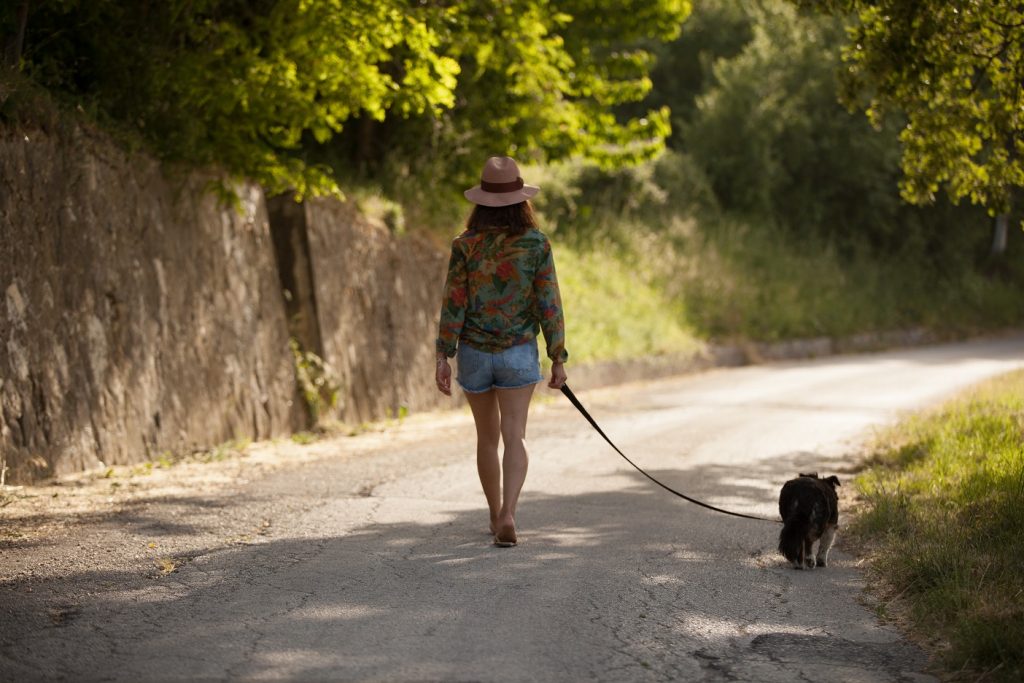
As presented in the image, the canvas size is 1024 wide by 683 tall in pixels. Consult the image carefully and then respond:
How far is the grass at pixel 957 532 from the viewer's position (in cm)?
480

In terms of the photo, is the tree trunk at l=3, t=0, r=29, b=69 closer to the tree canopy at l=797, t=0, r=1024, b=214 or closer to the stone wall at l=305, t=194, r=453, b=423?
the stone wall at l=305, t=194, r=453, b=423

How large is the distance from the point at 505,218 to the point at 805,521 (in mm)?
2320

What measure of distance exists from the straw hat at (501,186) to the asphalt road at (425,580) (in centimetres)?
194

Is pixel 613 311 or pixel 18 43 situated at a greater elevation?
pixel 18 43

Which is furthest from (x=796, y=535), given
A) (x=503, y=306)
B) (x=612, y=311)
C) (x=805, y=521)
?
(x=612, y=311)

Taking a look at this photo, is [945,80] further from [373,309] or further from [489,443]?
[373,309]

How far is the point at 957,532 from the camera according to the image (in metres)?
6.38

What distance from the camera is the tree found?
9586mm

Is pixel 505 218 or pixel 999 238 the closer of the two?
pixel 505 218

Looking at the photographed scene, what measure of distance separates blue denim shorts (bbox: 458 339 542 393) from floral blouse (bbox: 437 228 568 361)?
4cm

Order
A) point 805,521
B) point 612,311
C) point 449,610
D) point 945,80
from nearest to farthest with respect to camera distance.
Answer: point 449,610 → point 805,521 → point 945,80 → point 612,311

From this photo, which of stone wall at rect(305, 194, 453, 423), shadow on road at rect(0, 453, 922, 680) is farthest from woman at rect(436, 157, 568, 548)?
stone wall at rect(305, 194, 453, 423)

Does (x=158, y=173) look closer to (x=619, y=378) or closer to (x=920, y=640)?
(x=920, y=640)

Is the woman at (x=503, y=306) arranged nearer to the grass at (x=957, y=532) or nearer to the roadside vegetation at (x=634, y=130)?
the grass at (x=957, y=532)
